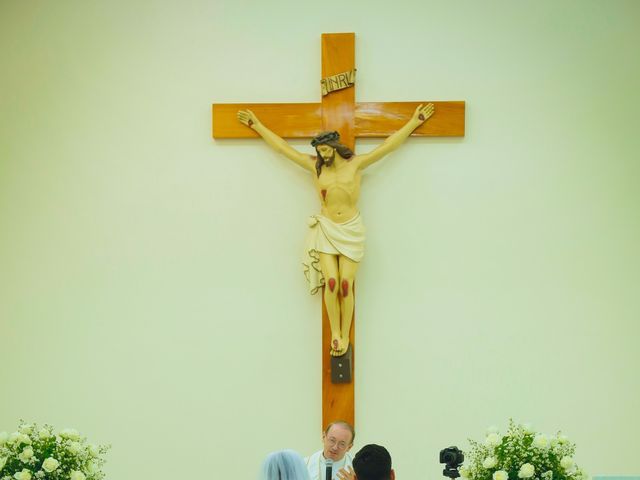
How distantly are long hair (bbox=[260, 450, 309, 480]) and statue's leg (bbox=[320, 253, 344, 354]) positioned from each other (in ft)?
8.99

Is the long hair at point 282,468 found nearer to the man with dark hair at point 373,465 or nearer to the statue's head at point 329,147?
the man with dark hair at point 373,465

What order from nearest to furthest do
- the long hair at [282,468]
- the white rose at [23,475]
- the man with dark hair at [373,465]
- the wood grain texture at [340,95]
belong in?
1. the long hair at [282,468]
2. the man with dark hair at [373,465]
3. the white rose at [23,475]
4. the wood grain texture at [340,95]

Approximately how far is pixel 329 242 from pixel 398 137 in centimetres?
74

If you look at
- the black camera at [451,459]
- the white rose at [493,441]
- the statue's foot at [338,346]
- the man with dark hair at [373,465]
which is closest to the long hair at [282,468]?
the man with dark hair at [373,465]

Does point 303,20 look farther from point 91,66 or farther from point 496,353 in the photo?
→ point 496,353

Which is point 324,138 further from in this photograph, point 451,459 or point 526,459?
point 526,459

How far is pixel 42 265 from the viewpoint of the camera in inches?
279

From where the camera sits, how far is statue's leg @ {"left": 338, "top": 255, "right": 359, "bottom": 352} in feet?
22.0

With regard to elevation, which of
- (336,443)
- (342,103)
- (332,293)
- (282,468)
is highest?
(342,103)

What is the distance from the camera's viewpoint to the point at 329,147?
→ 21.9 ft

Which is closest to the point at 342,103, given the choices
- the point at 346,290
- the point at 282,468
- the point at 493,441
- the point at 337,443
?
the point at 346,290

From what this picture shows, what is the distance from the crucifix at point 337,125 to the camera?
22.1ft

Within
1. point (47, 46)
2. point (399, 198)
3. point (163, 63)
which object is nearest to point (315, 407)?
point (399, 198)

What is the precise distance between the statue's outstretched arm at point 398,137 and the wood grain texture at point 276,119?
1.18 ft
